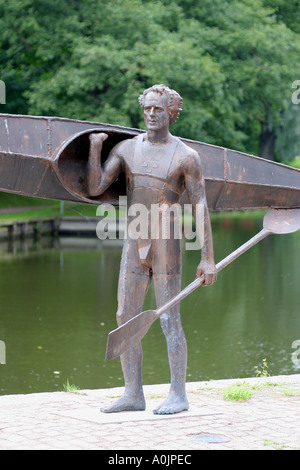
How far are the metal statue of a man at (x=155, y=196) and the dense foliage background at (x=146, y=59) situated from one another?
21799 millimetres

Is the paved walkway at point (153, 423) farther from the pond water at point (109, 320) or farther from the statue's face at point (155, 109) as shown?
the pond water at point (109, 320)

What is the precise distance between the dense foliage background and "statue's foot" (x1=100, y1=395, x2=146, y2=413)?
2206cm

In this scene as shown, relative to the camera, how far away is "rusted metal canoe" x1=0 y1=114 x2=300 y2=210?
677 cm

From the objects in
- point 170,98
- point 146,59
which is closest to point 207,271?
point 170,98

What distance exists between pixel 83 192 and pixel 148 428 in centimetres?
185

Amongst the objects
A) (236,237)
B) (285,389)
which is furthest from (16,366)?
(236,237)

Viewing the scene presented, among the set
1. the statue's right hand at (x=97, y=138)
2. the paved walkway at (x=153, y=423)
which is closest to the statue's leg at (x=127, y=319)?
the paved walkway at (x=153, y=423)

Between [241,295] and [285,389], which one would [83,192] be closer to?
[285,389]

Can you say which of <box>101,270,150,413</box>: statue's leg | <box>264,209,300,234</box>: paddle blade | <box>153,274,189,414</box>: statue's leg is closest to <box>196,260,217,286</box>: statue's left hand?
<box>153,274,189,414</box>: statue's leg

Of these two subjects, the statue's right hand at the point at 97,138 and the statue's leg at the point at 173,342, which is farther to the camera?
the statue's leg at the point at 173,342

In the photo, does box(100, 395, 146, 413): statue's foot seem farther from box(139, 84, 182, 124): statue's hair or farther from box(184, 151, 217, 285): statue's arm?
box(139, 84, 182, 124): statue's hair

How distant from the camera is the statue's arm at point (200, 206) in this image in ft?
22.6

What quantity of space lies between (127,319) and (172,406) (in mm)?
757

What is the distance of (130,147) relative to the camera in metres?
6.96
